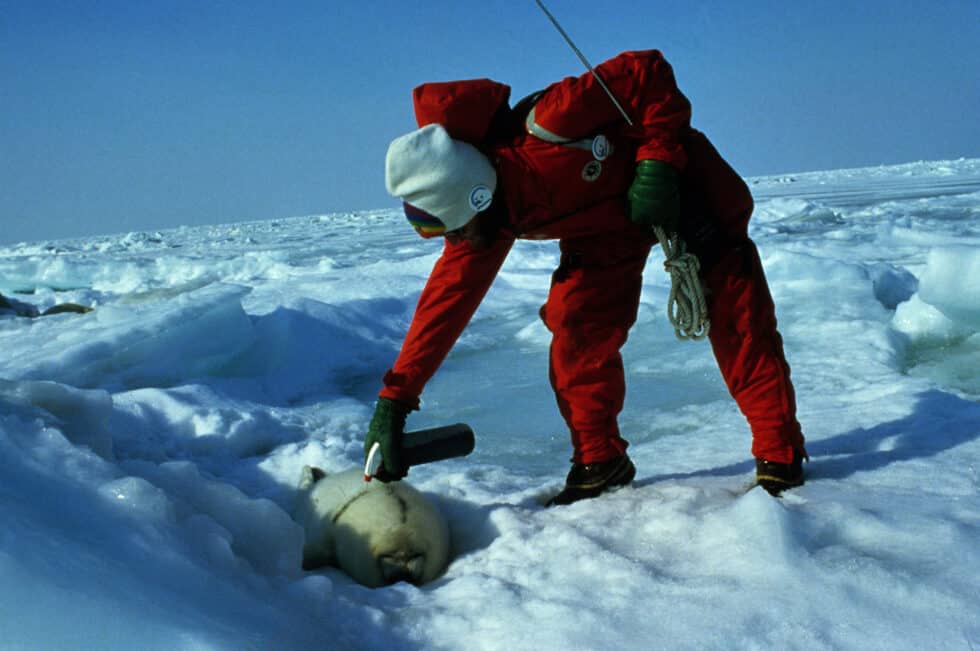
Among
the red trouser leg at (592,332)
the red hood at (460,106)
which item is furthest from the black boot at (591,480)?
the red hood at (460,106)

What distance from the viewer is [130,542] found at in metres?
1.11

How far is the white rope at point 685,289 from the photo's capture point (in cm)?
165

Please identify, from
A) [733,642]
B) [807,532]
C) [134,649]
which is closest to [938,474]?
[807,532]

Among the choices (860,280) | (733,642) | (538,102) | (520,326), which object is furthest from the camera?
(520,326)

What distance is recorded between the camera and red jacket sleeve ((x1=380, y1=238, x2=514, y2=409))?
5.42 feet

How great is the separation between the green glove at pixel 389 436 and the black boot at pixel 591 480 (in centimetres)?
45

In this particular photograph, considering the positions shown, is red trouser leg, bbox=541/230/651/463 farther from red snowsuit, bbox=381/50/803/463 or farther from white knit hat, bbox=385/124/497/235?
white knit hat, bbox=385/124/497/235

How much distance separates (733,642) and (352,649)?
0.56 m

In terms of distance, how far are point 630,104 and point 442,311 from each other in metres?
0.62

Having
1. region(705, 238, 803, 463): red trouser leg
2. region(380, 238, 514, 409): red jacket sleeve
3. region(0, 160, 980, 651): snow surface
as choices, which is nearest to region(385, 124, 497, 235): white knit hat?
region(380, 238, 514, 409): red jacket sleeve

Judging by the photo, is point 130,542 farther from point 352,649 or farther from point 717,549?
point 717,549

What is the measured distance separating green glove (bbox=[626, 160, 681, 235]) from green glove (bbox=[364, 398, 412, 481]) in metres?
0.68

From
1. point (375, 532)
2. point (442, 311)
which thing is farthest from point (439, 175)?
point (375, 532)

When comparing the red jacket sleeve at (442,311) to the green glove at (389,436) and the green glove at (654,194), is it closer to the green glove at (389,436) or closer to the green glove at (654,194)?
the green glove at (389,436)
